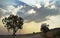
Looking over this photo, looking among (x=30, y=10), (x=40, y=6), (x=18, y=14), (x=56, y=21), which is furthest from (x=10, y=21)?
(x=56, y=21)

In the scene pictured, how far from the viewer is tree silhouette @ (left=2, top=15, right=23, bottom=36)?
449cm

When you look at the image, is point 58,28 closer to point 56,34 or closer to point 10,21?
point 56,34

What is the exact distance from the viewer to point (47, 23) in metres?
4.58

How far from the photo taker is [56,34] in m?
4.39

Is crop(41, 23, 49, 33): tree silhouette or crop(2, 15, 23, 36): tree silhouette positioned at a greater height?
crop(2, 15, 23, 36): tree silhouette

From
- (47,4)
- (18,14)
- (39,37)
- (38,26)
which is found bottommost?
(39,37)

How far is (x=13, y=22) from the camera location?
4.50m

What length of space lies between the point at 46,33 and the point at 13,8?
1180mm

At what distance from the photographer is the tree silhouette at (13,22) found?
4.49 meters

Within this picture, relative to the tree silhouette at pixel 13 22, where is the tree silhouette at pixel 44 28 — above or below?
below

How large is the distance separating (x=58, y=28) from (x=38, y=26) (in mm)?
563

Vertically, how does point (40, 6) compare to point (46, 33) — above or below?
above

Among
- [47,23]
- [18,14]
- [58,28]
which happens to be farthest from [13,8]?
[58,28]

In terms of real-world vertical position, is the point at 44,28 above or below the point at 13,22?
below
